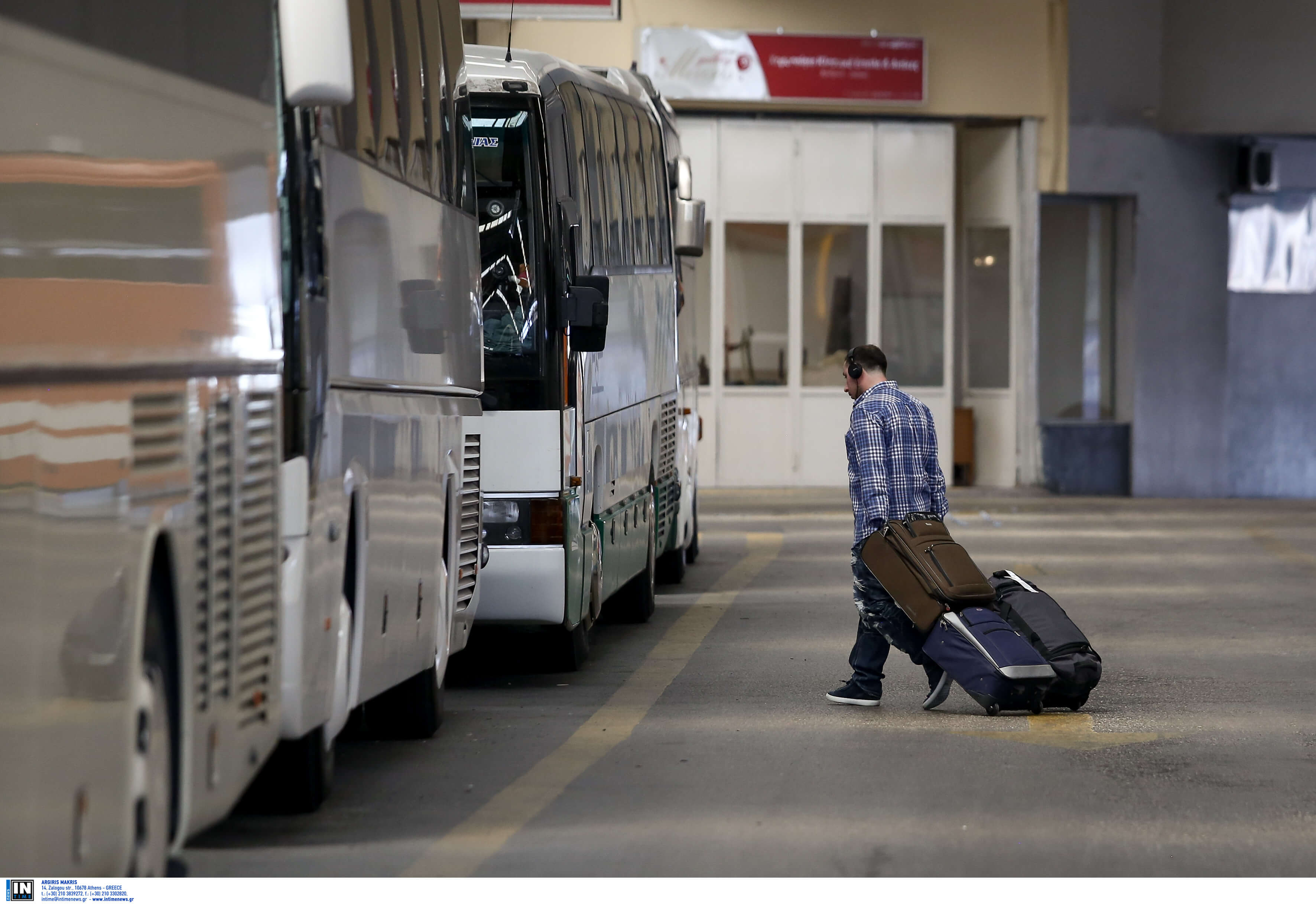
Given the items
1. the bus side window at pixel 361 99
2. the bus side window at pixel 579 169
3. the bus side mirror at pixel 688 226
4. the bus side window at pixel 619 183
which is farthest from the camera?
the bus side mirror at pixel 688 226

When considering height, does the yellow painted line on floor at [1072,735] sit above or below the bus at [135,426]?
below

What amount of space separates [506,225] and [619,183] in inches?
84.8

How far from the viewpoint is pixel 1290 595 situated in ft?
48.1

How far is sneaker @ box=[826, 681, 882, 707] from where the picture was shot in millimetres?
9359

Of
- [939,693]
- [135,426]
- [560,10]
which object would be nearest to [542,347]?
[939,693]

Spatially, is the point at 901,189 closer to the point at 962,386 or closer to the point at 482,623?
the point at 962,386

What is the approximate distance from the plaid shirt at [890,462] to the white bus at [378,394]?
1845 millimetres

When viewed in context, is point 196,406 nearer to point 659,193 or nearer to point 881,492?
point 881,492

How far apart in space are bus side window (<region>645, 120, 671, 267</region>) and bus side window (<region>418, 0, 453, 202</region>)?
17.6ft

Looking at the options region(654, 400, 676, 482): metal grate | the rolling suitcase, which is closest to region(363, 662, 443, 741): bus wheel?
the rolling suitcase

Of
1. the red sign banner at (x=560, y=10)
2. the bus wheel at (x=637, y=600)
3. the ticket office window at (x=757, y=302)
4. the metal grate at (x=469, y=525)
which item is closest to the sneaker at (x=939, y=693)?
the metal grate at (x=469, y=525)

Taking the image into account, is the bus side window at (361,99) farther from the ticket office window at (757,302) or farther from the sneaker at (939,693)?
the ticket office window at (757,302)

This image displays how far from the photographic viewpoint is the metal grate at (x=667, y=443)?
1375 centimetres

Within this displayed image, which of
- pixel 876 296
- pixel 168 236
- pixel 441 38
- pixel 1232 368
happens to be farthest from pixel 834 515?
pixel 168 236
